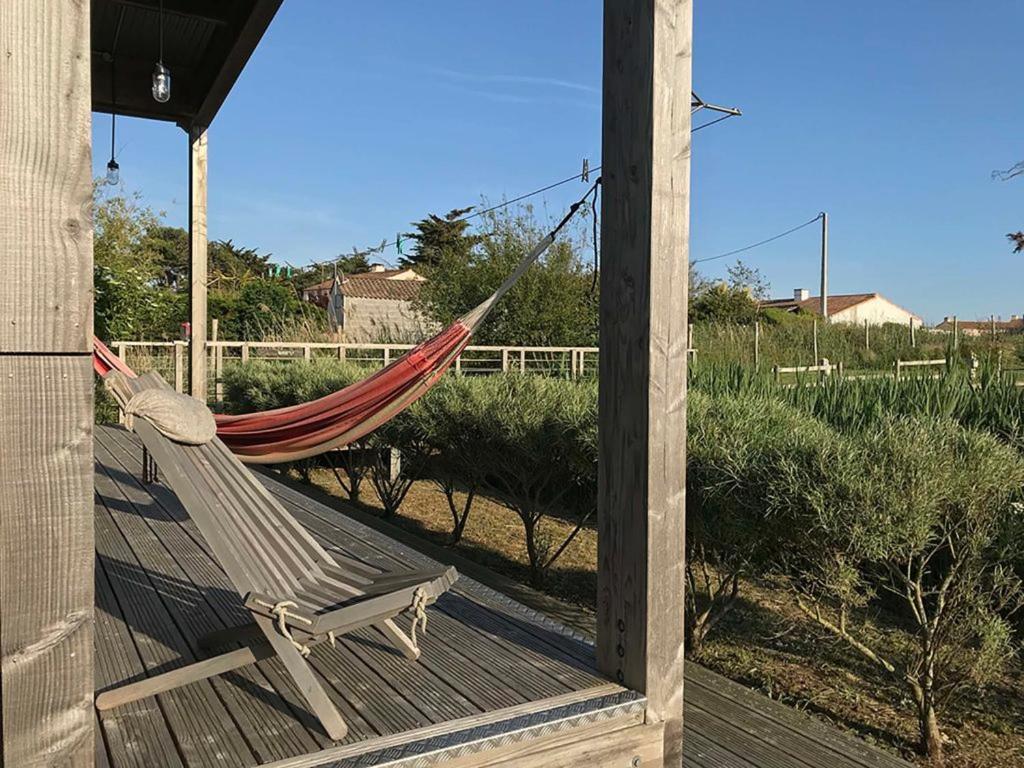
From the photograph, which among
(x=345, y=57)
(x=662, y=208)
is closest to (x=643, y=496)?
(x=662, y=208)

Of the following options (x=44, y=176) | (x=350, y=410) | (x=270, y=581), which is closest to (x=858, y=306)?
(x=350, y=410)

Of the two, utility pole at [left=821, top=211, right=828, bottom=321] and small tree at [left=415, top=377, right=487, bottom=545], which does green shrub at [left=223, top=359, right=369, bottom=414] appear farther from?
utility pole at [left=821, top=211, right=828, bottom=321]

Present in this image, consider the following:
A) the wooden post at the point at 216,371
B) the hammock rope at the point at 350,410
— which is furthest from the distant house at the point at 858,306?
the hammock rope at the point at 350,410

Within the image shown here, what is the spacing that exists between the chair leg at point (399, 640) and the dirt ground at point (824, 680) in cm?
141

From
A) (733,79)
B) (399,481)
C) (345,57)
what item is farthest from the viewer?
(733,79)

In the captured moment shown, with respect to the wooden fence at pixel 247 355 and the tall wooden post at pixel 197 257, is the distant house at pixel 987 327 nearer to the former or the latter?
the wooden fence at pixel 247 355

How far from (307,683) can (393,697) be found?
29 centimetres

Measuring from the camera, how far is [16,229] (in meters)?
1.00

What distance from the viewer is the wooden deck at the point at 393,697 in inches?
60.6

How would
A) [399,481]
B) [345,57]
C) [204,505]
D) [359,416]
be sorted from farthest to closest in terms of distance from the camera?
[345,57] → [399,481] → [359,416] → [204,505]

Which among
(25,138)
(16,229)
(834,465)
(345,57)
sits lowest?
(834,465)

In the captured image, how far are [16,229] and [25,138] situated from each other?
114 mm

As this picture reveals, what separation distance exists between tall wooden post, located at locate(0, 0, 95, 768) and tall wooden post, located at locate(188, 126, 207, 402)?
3471mm

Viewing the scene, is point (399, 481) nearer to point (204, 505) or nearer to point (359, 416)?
point (359, 416)
